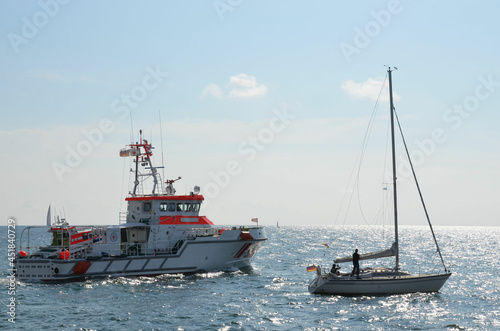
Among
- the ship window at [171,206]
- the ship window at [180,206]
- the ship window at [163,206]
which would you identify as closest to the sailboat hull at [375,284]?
the ship window at [180,206]

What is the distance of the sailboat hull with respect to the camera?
2847 cm

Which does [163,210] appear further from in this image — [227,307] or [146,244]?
[227,307]

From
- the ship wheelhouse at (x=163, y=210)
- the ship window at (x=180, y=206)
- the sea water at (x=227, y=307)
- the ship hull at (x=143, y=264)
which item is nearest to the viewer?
the sea water at (x=227, y=307)

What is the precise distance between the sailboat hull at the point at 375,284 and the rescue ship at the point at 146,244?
9468 mm

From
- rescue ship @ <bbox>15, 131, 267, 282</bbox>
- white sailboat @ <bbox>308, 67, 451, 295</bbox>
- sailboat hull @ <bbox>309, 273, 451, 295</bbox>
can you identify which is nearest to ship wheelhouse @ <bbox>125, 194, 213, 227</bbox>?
rescue ship @ <bbox>15, 131, 267, 282</bbox>

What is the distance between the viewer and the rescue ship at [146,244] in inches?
1304

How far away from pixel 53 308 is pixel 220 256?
43.8 ft

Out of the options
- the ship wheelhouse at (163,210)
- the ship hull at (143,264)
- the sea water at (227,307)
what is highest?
the ship wheelhouse at (163,210)

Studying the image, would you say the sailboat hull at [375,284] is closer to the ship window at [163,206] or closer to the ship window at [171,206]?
the ship window at [171,206]

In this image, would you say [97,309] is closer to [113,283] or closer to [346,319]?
[113,283]

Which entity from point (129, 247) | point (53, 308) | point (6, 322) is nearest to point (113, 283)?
point (129, 247)

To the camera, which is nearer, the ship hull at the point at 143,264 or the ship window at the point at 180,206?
the ship hull at the point at 143,264

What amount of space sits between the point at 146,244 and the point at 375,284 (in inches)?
591

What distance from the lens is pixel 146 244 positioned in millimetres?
35000
